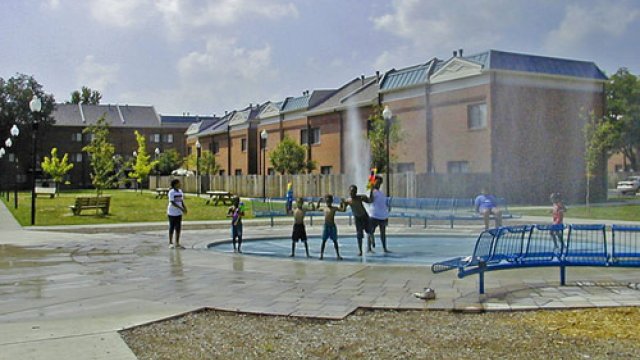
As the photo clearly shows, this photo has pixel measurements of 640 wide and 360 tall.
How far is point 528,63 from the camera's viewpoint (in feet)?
102

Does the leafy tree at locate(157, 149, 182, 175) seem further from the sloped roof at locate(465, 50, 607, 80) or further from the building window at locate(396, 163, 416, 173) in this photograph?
the sloped roof at locate(465, 50, 607, 80)

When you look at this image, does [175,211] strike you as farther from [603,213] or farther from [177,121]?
[177,121]

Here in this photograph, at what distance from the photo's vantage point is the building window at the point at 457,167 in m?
31.8

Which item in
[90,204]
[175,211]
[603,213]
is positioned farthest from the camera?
[90,204]

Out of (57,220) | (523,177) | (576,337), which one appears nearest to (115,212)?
(57,220)

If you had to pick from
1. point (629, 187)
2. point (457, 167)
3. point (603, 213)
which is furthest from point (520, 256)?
point (629, 187)

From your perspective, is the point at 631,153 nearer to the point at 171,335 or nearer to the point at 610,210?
the point at 610,210

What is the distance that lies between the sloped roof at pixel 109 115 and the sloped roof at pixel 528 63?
2492 inches

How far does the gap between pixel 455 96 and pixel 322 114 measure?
46.7ft

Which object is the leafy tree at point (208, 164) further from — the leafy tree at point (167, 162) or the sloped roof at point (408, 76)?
the sloped roof at point (408, 76)

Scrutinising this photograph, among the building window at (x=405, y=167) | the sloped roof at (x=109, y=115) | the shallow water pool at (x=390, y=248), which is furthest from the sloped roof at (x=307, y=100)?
the sloped roof at (x=109, y=115)

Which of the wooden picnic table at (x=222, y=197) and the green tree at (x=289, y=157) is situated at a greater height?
the green tree at (x=289, y=157)

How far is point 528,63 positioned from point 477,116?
12.5 feet

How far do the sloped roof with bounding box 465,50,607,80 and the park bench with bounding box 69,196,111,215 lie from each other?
1953 cm
